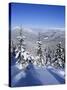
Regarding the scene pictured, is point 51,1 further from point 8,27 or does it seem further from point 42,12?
point 8,27

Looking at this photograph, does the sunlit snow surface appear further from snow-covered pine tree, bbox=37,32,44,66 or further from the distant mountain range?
the distant mountain range

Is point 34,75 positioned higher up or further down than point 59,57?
further down

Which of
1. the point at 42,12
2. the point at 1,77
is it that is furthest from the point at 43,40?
the point at 1,77

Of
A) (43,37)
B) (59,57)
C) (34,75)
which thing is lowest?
(34,75)

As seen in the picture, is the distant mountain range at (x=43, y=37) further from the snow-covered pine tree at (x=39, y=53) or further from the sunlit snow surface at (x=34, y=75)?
the sunlit snow surface at (x=34, y=75)

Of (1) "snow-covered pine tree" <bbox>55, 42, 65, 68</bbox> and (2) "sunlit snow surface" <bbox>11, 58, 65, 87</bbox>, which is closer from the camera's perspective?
(2) "sunlit snow surface" <bbox>11, 58, 65, 87</bbox>

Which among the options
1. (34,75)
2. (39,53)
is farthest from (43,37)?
(34,75)

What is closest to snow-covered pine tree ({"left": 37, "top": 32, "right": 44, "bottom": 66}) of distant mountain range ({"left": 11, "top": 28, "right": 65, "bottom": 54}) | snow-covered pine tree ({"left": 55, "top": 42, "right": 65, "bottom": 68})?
distant mountain range ({"left": 11, "top": 28, "right": 65, "bottom": 54})

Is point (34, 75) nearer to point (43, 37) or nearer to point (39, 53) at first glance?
point (39, 53)

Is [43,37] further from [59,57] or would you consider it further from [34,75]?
[34,75]
